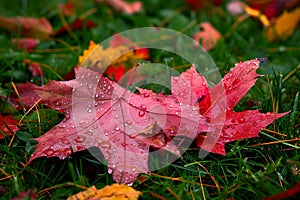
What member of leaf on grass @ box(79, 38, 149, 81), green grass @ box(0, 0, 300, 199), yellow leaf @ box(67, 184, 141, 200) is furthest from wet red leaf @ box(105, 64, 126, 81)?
yellow leaf @ box(67, 184, 141, 200)

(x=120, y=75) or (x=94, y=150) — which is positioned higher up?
(x=120, y=75)

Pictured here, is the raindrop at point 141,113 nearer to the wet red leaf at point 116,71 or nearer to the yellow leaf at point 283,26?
the wet red leaf at point 116,71

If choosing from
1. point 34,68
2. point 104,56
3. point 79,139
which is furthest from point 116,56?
point 79,139

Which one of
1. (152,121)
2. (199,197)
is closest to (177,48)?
(152,121)

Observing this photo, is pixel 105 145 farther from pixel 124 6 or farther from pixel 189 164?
pixel 124 6

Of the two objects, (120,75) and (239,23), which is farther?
(239,23)

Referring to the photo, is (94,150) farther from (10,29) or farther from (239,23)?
(239,23)
